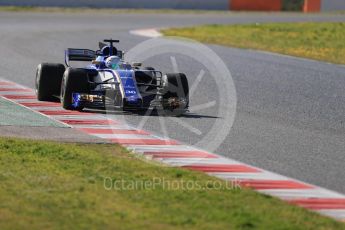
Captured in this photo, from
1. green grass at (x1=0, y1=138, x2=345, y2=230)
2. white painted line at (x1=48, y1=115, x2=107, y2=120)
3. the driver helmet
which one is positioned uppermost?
the driver helmet

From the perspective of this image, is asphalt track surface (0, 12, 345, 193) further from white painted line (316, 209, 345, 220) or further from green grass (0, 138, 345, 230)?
green grass (0, 138, 345, 230)

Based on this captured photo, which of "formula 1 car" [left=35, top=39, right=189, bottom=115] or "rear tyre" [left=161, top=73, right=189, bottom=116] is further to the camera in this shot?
"rear tyre" [left=161, top=73, right=189, bottom=116]

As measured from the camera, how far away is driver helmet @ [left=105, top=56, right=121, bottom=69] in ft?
47.9

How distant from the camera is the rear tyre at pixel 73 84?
14.2 meters

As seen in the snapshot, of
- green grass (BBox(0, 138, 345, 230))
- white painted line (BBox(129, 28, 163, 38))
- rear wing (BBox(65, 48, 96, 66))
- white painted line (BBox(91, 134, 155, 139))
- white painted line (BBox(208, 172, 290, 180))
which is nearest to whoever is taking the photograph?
green grass (BBox(0, 138, 345, 230))

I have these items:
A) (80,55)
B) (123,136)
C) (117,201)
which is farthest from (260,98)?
(117,201)

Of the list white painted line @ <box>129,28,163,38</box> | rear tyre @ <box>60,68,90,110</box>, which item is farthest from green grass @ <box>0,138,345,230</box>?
white painted line @ <box>129,28,163,38</box>

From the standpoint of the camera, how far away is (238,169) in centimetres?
1015

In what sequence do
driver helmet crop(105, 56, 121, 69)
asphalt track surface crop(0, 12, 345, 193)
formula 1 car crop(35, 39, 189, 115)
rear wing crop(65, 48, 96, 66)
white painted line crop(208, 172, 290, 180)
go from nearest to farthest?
1. white painted line crop(208, 172, 290, 180)
2. asphalt track surface crop(0, 12, 345, 193)
3. formula 1 car crop(35, 39, 189, 115)
4. driver helmet crop(105, 56, 121, 69)
5. rear wing crop(65, 48, 96, 66)

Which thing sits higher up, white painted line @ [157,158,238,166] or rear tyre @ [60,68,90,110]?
rear tyre @ [60,68,90,110]

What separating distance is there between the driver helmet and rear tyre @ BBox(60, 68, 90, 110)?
0.46 metres

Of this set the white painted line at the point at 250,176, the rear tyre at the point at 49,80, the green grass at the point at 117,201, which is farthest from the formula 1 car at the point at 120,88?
the white painted line at the point at 250,176

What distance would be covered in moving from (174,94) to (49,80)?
2335 mm

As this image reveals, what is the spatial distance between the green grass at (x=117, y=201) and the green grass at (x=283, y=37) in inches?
718
